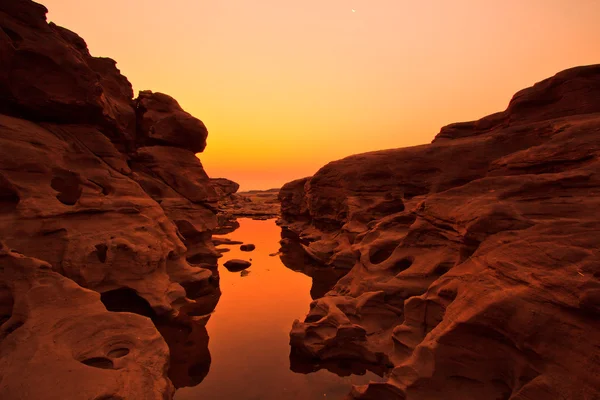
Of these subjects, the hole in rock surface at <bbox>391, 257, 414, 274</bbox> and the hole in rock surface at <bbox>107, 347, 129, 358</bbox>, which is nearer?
the hole in rock surface at <bbox>107, 347, 129, 358</bbox>

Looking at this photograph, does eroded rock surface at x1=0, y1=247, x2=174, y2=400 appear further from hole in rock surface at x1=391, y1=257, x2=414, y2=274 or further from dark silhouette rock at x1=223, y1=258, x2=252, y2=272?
dark silhouette rock at x1=223, y1=258, x2=252, y2=272

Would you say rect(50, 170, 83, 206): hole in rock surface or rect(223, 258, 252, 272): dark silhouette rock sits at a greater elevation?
rect(50, 170, 83, 206): hole in rock surface

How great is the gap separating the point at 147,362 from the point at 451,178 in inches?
735

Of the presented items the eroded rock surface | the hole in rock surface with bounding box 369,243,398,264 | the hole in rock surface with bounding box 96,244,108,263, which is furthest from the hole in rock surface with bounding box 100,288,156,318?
the hole in rock surface with bounding box 369,243,398,264

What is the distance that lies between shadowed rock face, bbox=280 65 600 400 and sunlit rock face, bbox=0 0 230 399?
513 cm

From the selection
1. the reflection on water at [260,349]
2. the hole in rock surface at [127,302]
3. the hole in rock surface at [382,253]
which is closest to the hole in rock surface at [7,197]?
the hole in rock surface at [127,302]

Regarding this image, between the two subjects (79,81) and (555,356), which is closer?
(555,356)

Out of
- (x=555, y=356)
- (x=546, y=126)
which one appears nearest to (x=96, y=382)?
(x=555, y=356)

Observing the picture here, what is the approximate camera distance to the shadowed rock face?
219 inches

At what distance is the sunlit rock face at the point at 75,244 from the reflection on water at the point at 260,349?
0.63 m

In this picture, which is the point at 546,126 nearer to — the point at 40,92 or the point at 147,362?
the point at 147,362

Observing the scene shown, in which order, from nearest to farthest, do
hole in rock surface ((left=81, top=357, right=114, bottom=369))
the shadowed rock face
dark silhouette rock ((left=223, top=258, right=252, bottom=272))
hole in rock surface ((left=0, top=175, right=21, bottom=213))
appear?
the shadowed rock face, hole in rock surface ((left=81, top=357, right=114, bottom=369)), hole in rock surface ((left=0, top=175, right=21, bottom=213)), dark silhouette rock ((left=223, top=258, right=252, bottom=272))

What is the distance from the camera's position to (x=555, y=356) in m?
5.45

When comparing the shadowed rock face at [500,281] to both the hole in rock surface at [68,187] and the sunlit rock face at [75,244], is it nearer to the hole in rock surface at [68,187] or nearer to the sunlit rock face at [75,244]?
the sunlit rock face at [75,244]
